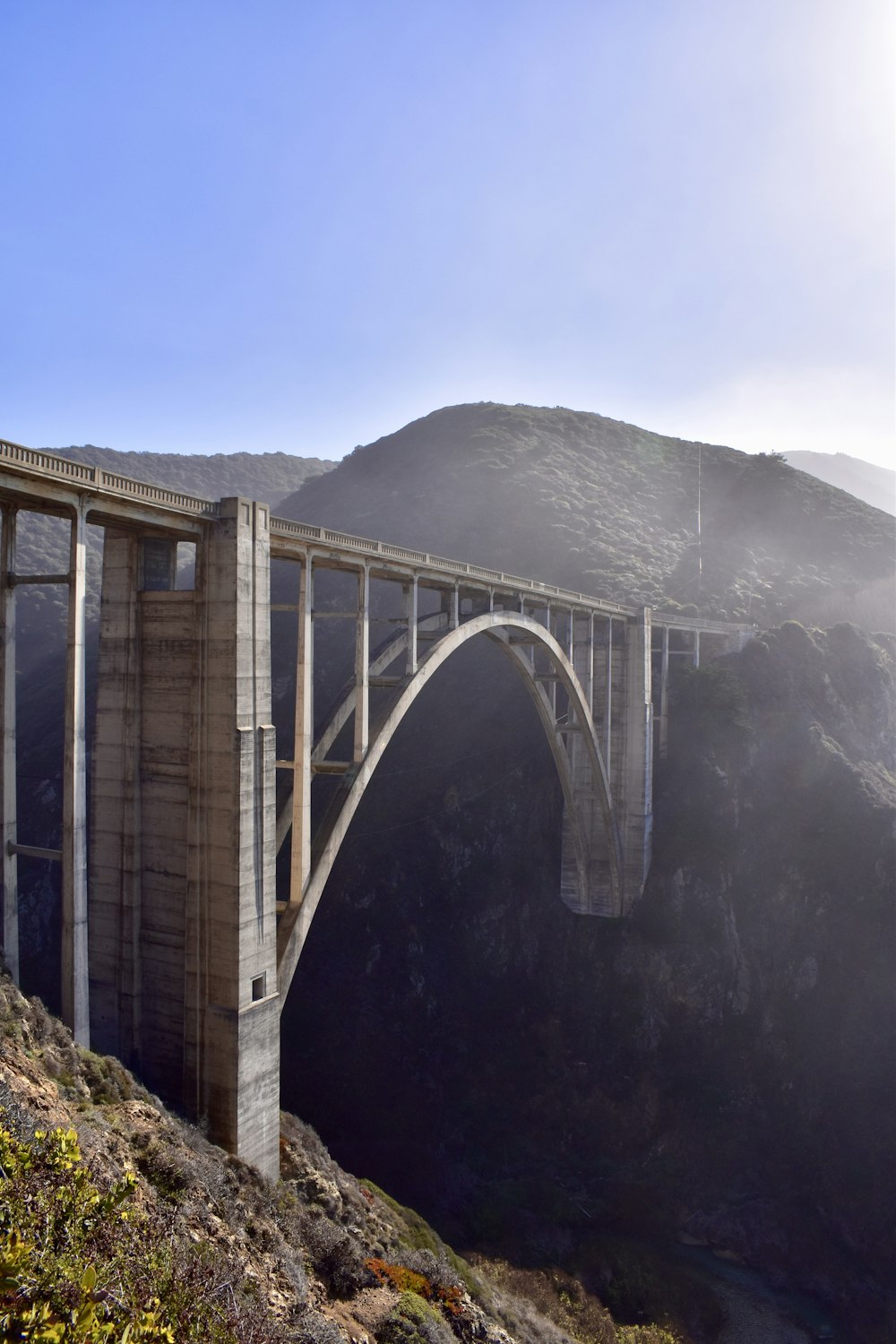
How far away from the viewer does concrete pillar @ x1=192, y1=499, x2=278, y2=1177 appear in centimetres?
1419

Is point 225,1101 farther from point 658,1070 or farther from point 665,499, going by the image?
point 665,499

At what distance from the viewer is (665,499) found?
77000 millimetres

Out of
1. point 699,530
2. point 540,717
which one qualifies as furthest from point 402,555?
point 699,530

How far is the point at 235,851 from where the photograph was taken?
14.3 metres

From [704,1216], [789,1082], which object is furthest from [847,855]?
[704,1216]

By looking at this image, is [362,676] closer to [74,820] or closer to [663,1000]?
[74,820]

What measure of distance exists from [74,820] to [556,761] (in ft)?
72.0

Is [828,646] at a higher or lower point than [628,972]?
higher

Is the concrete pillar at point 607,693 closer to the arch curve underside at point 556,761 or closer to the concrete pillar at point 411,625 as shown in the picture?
the arch curve underside at point 556,761

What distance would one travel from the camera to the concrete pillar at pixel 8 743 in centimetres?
1148

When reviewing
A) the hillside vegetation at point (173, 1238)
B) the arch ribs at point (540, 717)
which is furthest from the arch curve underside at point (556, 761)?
the hillside vegetation at point (173, 1238)

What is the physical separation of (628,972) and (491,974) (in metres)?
5.88

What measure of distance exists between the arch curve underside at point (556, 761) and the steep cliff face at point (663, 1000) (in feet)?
6.96

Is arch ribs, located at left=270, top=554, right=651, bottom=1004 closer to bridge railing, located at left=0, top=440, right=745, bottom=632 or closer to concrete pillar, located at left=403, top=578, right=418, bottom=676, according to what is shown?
concrete pillar, located at left=403, top=578, right=418, bottom=676
